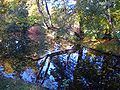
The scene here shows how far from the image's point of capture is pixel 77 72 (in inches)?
774

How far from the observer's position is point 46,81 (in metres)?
17.7

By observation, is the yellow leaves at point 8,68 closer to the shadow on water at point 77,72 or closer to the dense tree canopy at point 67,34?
the shadow on water at point 77,72

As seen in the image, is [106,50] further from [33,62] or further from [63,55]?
[33,62]

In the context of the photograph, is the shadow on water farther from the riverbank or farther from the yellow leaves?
the riverbank

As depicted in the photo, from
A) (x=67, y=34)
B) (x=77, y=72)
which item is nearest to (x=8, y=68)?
(x=77, y=72)

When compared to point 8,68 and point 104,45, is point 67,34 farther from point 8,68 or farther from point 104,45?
point 8,68

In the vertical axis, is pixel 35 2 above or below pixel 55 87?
above

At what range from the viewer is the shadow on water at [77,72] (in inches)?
675

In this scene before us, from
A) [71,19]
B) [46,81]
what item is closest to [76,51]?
[71,19]

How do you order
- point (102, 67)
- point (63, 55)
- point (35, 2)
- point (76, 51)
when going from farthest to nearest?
point (35, 2) < point (76, 51) < point (63, 55) < point (102, 67)

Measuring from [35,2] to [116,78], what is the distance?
25.7 meters

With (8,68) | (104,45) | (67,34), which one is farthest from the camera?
(67,34)

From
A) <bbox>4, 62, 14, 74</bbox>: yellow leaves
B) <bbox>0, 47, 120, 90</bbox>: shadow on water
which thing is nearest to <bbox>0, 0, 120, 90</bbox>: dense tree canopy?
<bbox>0, 47, 120, 90</bbox>: shadow on water

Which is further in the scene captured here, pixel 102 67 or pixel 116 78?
pixel 102 67
